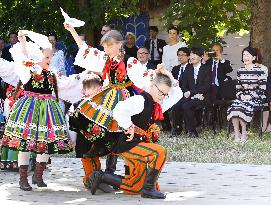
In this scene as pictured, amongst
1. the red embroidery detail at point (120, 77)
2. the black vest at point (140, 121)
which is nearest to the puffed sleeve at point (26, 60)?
the red embroidery detail at point (120, 77)

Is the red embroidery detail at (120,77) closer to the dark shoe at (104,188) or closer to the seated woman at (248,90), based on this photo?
the dark shoe at (104,188)

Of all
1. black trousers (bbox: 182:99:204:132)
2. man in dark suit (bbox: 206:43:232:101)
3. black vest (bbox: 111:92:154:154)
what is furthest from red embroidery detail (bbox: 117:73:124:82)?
man in dark suit (bbox: 206:43:232:101)

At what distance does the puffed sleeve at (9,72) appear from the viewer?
7.68 meters

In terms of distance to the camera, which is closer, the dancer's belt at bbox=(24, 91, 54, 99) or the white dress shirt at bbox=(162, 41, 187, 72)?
the dancer's belt at bbox=(24, 91, 54, 99)

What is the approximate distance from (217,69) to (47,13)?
4.45m

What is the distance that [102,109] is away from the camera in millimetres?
7012

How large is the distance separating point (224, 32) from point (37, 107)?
24.3 feet

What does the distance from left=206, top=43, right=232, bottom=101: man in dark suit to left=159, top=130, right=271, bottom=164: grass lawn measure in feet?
2.53

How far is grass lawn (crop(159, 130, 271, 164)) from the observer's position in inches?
361

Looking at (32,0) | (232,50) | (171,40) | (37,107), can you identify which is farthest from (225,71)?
(37,107)

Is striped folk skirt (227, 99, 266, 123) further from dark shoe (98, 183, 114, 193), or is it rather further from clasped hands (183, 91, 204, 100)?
dark shoe (98, 183, 114, 193)

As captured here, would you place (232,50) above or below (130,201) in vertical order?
above

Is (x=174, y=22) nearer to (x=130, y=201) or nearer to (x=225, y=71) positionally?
(x=225, y=71)

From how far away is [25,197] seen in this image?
6926 mm
